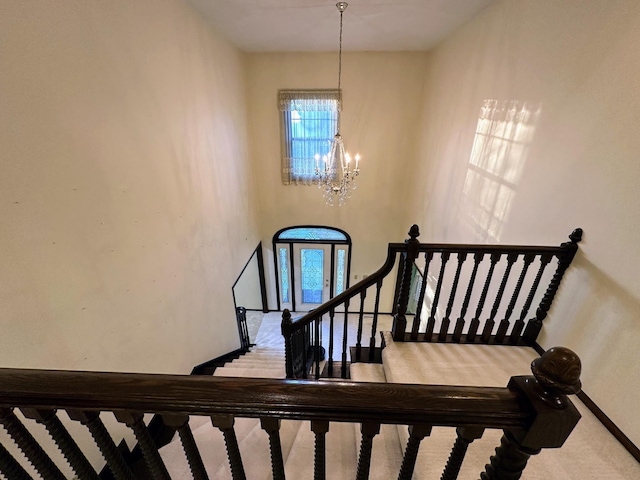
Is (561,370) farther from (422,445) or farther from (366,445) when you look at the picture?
(422,445)

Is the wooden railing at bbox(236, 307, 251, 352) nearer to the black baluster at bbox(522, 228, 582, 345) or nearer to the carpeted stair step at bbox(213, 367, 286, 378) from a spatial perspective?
the carpeted stair step at bbox(213, 367, 286, 378)

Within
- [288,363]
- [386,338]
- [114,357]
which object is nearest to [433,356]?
[386,338]

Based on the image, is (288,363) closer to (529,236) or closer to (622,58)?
(529,236)

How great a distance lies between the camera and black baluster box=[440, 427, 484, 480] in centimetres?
68

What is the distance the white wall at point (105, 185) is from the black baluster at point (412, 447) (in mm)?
1697

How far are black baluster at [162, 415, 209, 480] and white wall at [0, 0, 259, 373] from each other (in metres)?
1.08

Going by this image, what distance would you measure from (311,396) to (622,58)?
7.39 feet

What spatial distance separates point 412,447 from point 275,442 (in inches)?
15.0

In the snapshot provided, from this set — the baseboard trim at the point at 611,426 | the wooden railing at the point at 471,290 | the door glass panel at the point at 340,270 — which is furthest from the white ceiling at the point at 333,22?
the door glass panel at the point at 340,270

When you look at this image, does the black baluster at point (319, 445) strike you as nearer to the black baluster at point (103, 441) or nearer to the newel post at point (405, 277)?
the black baluster at point (103, 441)

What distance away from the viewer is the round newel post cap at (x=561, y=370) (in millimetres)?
560

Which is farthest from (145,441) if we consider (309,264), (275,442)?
(309,264)

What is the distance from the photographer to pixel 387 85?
4.58m

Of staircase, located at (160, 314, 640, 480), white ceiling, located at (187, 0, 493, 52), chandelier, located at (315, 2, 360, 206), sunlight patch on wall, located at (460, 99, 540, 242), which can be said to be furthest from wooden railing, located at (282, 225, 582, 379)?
white ceiling, located at (187, 0, 493, 52)
